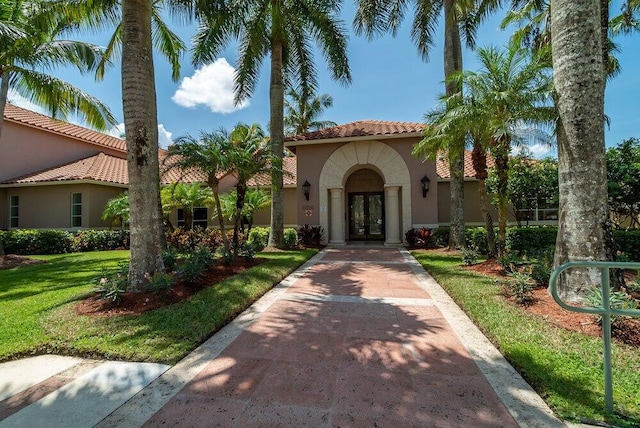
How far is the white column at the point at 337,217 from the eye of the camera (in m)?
16.5

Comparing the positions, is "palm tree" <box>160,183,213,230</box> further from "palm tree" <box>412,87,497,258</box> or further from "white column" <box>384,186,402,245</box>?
"palm tree" <box>412,87,497,258</box>

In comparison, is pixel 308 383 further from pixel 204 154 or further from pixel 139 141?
pixel 204 154

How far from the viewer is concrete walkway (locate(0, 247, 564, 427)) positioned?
9.15ft

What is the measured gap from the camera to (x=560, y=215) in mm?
5473

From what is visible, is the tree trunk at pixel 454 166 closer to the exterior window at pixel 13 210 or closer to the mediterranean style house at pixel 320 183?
the mediterranean style house at pixel 320 183

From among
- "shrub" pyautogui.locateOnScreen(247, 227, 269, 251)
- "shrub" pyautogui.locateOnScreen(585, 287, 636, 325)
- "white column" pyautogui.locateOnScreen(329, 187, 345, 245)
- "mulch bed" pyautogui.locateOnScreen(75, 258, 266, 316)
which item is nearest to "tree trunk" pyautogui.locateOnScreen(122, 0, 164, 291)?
"mulch bed" pyautogui.locateOnScreen(75, 258, 266, 316)

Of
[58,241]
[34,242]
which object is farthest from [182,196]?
[34,242]

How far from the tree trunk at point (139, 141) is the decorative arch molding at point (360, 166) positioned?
10.6 meters

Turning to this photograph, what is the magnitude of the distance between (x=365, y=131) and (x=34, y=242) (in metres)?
17.5

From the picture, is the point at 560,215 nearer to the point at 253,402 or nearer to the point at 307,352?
the point at 307,352

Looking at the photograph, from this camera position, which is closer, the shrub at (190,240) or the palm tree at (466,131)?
the palm tree at (466,131)

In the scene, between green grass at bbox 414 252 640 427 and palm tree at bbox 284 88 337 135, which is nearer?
green grass at bbox 414 252 640 427

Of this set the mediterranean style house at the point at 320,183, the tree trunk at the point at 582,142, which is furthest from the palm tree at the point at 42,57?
the tree trunk at the point at 582,142

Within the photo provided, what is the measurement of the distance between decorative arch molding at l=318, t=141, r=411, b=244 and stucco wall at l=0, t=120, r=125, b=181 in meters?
18.0
